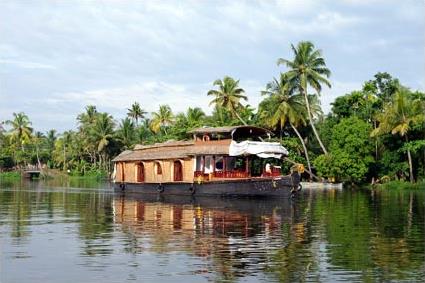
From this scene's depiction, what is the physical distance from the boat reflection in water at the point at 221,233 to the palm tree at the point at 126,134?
46.9 metres

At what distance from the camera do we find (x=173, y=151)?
32.5 m

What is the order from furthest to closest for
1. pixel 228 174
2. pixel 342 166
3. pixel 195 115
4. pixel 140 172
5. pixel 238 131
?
pixel 195 115 → pixel 342 166 → pixel 140 172 → pixel 238 131 → pixel 228 174

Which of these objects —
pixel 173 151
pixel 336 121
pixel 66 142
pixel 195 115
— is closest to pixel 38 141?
pixel 66 142

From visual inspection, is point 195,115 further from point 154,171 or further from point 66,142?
point 66,142

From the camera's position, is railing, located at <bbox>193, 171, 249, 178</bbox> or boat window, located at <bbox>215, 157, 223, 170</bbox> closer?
railing, located at <bbox>193, 171, 249, 178</bbox>

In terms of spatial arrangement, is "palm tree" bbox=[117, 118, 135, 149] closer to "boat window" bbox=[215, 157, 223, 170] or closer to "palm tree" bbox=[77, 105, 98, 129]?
"palm tree" bbox=[77, 105, 98, 129]

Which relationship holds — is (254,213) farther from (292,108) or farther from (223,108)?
(223,108)

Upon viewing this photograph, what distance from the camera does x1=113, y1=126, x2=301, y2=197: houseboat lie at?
27.2 metres

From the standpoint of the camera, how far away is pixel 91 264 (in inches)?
386

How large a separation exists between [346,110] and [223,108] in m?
10.6

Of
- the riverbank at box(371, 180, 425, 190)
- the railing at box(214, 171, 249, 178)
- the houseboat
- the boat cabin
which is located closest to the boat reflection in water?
the houseboat

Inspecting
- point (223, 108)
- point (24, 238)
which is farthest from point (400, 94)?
point (24, 238)

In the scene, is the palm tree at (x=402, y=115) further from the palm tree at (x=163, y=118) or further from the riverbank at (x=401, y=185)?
the palm tree at (x=163, y=118)

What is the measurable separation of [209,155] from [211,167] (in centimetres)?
118
